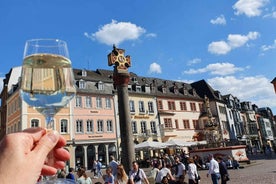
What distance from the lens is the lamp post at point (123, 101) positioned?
1576 centimetres

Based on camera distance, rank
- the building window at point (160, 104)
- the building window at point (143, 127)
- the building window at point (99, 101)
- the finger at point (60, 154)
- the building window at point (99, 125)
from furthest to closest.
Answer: the building window at point (160, 104) < the building window at point (143, 127) < the building window at point (99, 101) < the building window at point (99, 125) < the finger at point (60, 154)

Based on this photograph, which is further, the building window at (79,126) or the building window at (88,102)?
the building window at (88,102)

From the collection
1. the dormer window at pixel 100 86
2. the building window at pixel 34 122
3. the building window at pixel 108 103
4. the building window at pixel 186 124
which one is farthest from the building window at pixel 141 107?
the building window at pixel 34 122

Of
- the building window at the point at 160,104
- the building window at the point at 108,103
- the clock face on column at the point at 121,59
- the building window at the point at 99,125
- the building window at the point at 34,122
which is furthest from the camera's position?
Result: the building window at the point at 160,104

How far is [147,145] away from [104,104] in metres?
13.1

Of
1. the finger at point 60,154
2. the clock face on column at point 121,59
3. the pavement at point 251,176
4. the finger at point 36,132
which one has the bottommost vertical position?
the pavement at point 251,176

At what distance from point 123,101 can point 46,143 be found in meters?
15.1

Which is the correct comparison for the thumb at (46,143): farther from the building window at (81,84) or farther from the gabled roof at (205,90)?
the gabled roof at (205,90)

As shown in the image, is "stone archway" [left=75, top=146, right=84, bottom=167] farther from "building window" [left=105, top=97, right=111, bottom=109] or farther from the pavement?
the pavement

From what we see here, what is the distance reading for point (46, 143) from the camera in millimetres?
1519

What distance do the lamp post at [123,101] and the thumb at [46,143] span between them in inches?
567

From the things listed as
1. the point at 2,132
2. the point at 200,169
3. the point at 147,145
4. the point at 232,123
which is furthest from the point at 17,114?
the point at 232,123

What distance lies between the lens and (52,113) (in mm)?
1919

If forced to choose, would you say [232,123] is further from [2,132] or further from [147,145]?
[2,132]
